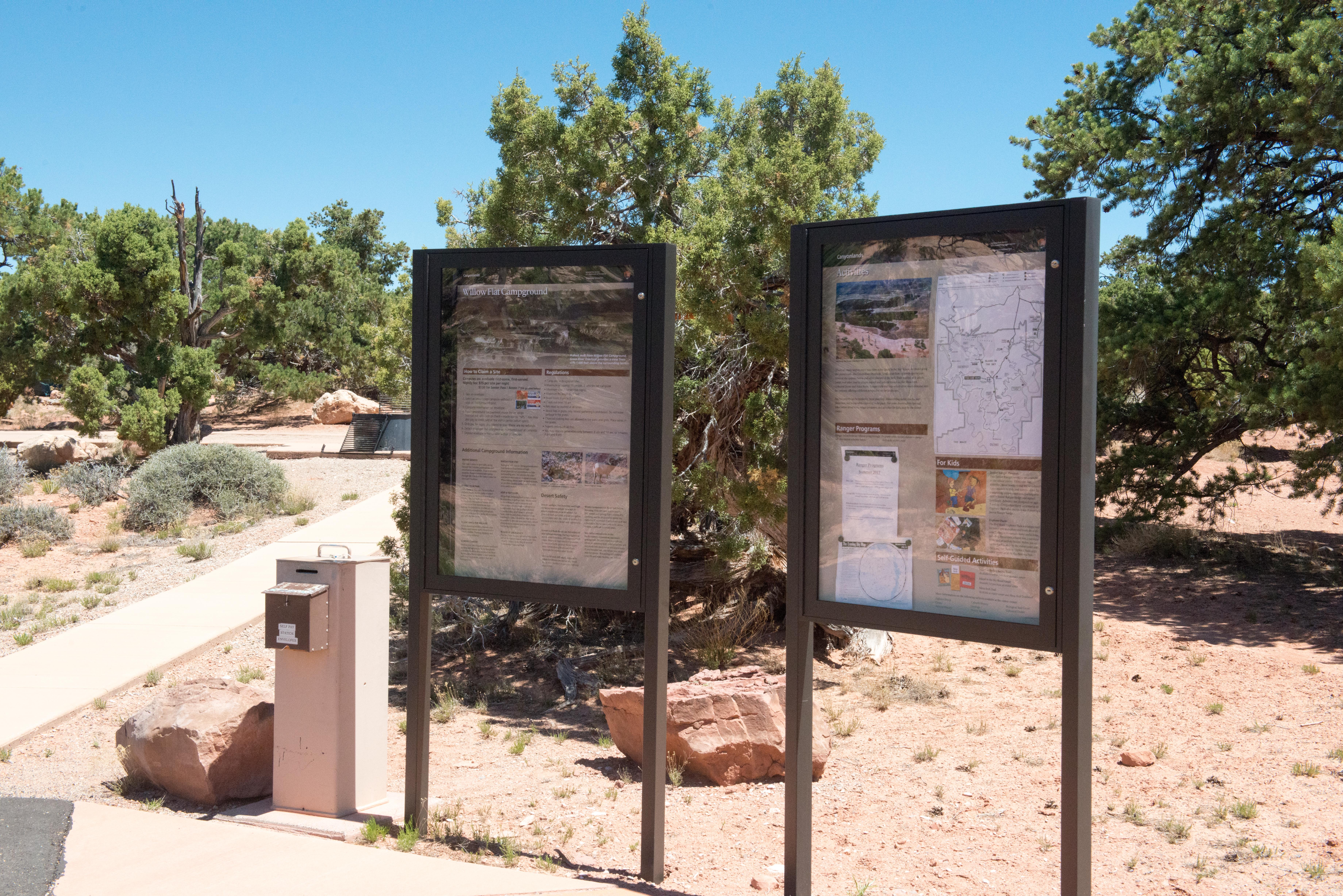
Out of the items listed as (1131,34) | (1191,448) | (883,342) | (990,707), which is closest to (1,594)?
(990,707)

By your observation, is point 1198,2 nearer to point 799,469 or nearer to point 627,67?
point 627,67

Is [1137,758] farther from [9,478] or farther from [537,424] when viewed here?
[9,478]

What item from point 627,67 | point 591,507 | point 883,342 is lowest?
point 591,507

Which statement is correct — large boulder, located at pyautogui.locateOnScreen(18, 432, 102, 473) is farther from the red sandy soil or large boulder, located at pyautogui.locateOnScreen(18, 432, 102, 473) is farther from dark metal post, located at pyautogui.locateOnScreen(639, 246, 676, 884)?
dark metal post, located at pyautogui.locateOnScreen(639, 246, 676, 884)

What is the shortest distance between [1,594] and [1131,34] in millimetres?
14237

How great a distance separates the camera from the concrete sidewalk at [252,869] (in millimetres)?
3678

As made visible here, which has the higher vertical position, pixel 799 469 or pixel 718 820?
pixel 799 469

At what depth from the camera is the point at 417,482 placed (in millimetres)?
4398

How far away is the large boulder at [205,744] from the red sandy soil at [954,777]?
0.52 ft

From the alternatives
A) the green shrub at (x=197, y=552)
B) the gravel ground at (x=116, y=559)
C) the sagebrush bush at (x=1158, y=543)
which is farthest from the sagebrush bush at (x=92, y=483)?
the sagebrush bush at (x=1158, y=543)

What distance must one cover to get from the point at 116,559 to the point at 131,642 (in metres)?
4.33

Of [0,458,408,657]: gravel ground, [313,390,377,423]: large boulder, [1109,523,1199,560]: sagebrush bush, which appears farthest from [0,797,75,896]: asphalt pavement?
[313,390,377,423]: large boulder

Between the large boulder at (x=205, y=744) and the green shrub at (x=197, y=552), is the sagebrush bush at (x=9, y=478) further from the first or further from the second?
the large boulder at (x=205, y=744)

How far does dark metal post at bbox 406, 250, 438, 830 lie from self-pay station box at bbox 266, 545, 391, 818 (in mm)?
338
